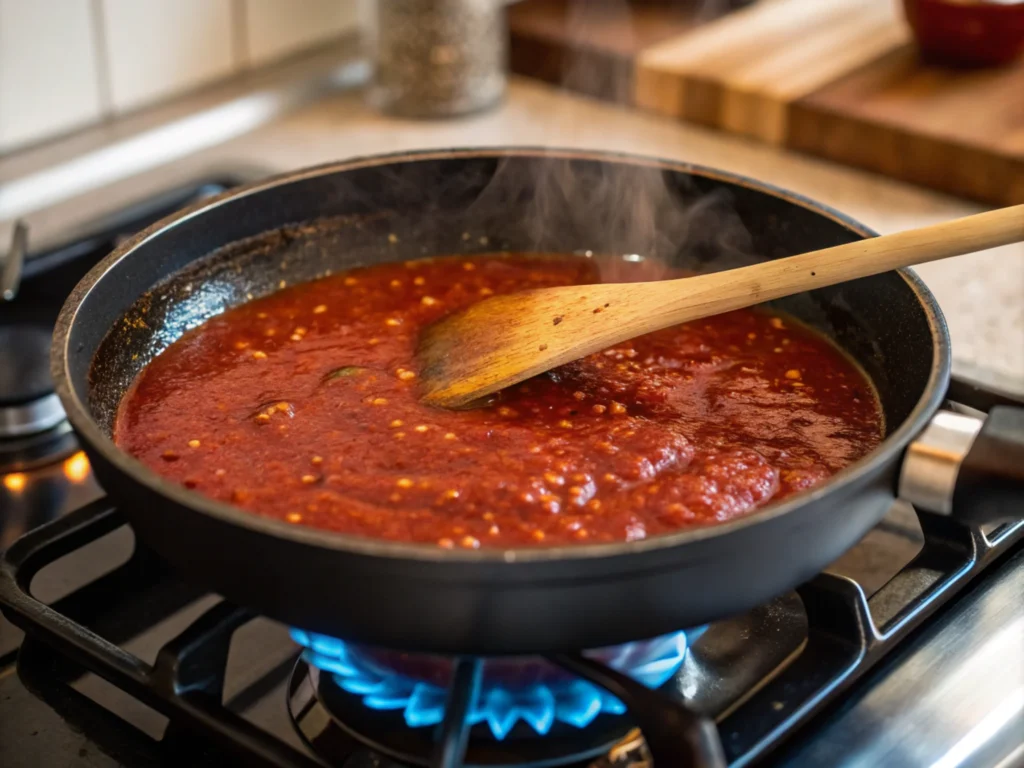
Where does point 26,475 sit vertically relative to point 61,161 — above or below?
below

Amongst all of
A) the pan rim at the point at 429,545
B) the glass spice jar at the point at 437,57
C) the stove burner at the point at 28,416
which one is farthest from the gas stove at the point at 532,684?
the glass spice jar at the point at 437,57

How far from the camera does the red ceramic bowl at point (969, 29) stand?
1774mm

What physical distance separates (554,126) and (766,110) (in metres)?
0.32

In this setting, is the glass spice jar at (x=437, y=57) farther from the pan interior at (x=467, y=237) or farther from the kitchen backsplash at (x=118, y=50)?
the pan interior at (x=467, y=237)

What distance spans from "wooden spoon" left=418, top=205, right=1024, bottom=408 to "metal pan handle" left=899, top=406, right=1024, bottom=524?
171 mm

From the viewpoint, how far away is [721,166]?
173cm

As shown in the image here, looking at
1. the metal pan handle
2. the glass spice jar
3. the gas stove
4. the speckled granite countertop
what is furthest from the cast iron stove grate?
the glass spice jar

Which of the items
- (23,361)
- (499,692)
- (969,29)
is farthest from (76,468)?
(969,29)

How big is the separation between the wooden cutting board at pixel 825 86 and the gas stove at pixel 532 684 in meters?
0.76

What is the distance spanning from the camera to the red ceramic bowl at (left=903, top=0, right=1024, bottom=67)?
5.82 feet

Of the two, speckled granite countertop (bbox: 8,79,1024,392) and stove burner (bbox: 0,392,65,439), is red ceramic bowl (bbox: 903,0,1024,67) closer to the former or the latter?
speckled granite countertop (bbox: 8,79,1024,392)

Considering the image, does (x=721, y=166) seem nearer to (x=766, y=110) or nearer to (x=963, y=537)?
(x=766, y=110)

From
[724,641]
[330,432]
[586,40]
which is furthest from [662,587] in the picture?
[586,40]

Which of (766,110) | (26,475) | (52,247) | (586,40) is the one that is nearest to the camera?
(26,475)
